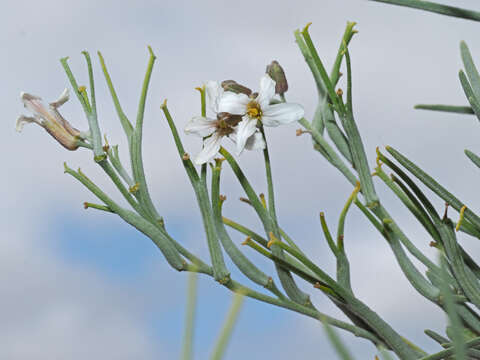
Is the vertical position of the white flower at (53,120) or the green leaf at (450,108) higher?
the green leaf at (450,108)

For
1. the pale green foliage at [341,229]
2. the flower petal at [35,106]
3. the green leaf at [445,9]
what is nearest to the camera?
the green leaf at [445,9]

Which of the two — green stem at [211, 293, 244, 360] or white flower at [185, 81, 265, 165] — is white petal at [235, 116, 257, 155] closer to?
white flower at [185, 81, 265, 165]

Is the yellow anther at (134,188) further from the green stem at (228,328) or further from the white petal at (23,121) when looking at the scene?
the green stem at (228,328)

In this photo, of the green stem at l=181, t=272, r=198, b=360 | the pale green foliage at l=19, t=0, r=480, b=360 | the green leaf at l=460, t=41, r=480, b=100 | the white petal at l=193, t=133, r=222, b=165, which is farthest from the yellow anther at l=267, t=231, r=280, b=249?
the green stem at l=181, t=272, r=198, b=360

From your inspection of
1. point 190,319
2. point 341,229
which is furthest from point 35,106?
point 190,319

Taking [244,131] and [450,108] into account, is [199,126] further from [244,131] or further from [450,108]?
[450,108]

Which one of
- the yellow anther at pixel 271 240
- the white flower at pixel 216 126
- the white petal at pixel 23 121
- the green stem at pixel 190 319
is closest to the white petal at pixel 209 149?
the white flower at pixel 216 126

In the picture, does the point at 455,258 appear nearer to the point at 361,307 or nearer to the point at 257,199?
the point at 361,307
